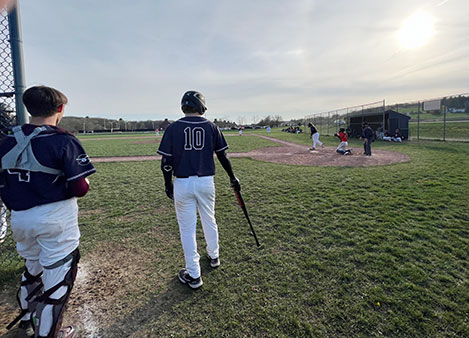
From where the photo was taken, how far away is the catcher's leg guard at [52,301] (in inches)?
70.9

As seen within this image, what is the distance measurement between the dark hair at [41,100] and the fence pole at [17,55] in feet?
5.11

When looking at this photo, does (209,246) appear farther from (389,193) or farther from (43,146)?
(389,193)

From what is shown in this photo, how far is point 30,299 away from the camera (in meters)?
2.08

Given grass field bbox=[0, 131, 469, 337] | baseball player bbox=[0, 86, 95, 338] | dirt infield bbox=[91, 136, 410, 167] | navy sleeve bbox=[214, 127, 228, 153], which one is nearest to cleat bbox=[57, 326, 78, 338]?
grass field bbox=[0, 131, 469, 337]

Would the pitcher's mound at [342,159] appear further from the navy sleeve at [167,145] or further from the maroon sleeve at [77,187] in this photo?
the maroon sleeve at [77,187]

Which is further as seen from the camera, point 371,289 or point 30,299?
point 371,289

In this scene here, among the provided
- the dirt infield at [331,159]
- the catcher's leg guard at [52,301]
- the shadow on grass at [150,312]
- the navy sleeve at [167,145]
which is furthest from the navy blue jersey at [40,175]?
the dirt infield at [331,159]

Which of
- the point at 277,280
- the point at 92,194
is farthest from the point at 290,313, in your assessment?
the point at 92,194

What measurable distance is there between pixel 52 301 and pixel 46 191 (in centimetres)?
85

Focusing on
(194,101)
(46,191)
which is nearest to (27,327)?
(46,191)

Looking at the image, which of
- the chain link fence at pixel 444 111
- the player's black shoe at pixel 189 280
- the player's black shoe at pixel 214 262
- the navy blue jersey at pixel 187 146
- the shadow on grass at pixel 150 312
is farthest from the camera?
the chain link fence at pixel 444 111

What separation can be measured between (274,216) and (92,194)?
5.22 meters

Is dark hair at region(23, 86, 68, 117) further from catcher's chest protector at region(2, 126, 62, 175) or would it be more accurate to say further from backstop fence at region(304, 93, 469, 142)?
backstop fence at region(304, 93, 469, 142)

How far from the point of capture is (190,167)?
262cm
